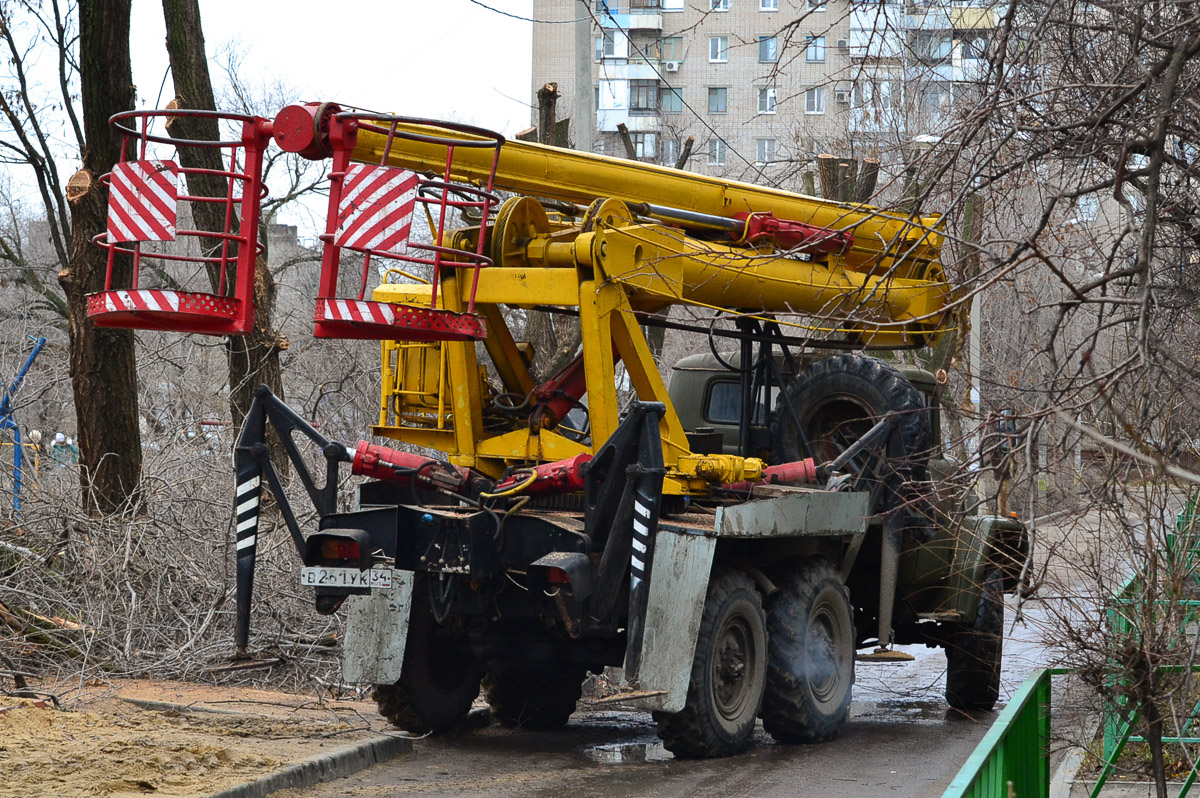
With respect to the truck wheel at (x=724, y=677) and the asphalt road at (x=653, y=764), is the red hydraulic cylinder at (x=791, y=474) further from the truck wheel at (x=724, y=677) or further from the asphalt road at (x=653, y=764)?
the asphalt road at (x=653, y=764)

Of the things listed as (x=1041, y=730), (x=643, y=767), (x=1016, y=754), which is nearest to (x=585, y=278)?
(x=643, y=767)

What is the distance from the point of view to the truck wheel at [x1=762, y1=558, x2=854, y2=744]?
8.91 meters

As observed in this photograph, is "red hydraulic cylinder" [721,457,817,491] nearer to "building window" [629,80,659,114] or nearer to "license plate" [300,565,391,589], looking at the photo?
"license plate" [300,565,391,589]

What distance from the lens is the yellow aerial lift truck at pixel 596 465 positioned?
7.66 m

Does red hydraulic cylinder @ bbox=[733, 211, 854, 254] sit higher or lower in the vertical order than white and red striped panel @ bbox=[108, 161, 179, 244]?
higher

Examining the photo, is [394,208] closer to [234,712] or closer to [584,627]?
[584,627]

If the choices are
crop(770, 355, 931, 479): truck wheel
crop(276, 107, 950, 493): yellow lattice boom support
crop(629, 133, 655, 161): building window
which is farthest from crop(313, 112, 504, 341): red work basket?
crop(629, 133, 655, 161): building window

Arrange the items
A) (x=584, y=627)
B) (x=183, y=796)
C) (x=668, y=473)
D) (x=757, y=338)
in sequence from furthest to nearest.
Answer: (x=757, y=338), (x=668, y=473), (x=584, y=627), (x=183, y=796)

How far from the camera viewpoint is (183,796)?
247 inches

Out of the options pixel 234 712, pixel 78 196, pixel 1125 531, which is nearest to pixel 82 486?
pixel 78 196

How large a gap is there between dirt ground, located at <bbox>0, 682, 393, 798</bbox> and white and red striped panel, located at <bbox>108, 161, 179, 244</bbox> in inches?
100

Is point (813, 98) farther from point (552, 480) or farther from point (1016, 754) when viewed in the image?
point (1016, 754)

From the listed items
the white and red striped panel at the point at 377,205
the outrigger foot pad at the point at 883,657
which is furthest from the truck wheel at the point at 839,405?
the white and red striped panel at the point at 377,205

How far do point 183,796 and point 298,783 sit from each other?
101 cm
